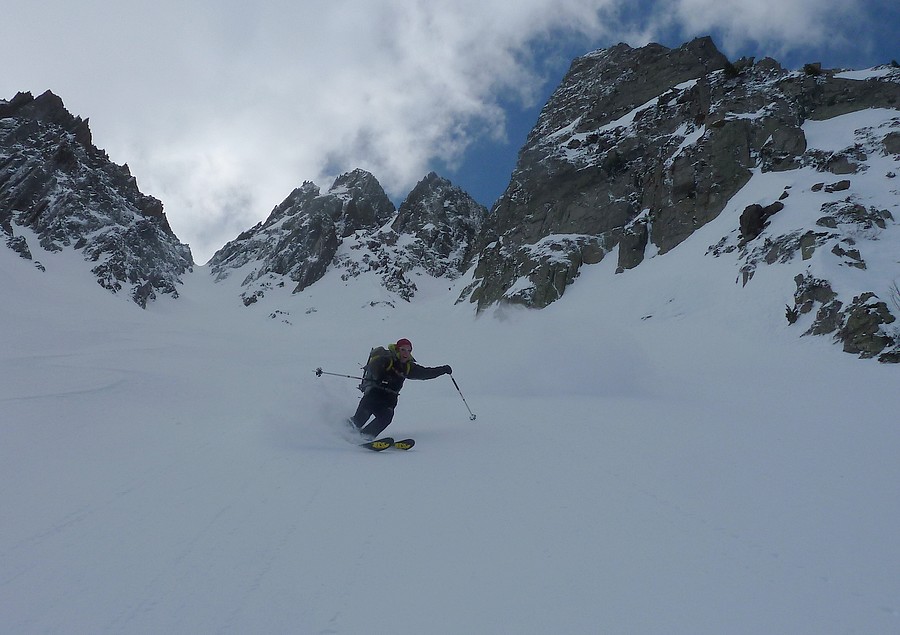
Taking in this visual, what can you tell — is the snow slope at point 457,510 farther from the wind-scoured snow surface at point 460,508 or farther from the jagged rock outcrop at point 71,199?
the jagged rock outcrop at point 71,199

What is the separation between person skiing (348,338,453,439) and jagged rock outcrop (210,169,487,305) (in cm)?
6099

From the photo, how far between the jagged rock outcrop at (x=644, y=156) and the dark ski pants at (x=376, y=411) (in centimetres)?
2075

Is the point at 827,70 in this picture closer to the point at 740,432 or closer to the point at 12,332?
the point at 740,432

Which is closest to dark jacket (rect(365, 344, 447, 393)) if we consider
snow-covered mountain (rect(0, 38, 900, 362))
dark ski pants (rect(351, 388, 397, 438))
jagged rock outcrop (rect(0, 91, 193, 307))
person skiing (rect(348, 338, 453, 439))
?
person skiing (rect(348, 338, 453, 439))

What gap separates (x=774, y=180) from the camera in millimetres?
26031

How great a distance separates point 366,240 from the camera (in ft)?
280

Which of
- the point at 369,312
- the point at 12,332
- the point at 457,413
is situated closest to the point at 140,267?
the point at 369,312

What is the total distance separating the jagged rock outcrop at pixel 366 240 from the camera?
3066 inches

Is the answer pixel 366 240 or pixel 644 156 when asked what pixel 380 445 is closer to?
pixel 644 156

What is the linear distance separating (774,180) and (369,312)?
157 ft

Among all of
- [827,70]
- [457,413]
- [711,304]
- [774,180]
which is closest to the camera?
[457,413]

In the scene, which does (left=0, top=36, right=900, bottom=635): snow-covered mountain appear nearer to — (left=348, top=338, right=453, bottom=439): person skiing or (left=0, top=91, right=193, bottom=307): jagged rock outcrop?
(left=348, top=338, right=453, bottom=439): person skiing

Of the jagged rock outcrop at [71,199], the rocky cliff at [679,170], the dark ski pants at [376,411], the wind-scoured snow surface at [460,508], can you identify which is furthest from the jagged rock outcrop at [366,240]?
the dark ski pants at [376,411]

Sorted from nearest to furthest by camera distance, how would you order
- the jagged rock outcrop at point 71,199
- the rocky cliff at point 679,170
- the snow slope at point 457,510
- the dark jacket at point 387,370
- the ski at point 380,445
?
the snow slope at point 457,510, the ski at point 380,445, the dark jacket at point 387,370, the rocky cliff at point 679,170, the jagged rock outcrop at point 71,199
